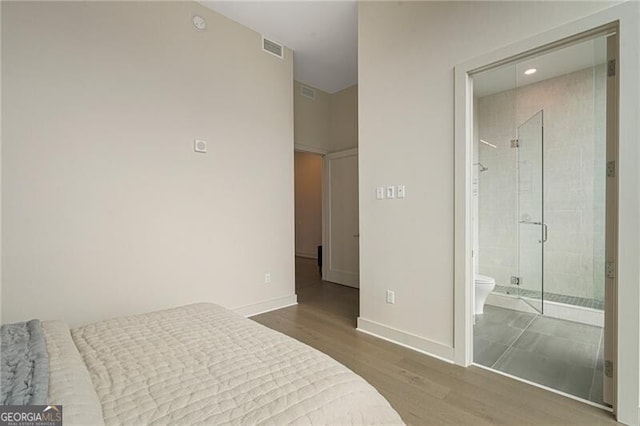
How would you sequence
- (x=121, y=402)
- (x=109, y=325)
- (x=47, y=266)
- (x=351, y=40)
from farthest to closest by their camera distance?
(x=351, y=40)
(x=47, y=266)
(x=109, y=325)
(x=121, y=402)

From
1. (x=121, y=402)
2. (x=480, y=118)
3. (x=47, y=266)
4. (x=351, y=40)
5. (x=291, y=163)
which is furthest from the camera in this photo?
(x=291, y=163)

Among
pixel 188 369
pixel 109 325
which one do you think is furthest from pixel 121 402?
pixel 109 325

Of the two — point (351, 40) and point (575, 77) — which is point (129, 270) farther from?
point (575, 77)

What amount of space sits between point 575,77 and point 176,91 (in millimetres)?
3870

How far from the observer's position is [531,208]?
322 cm

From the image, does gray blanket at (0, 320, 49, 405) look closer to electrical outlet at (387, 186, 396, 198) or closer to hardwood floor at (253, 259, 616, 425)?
hardwood floor at (253, 259, 616, 425)

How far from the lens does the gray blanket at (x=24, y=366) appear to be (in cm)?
83

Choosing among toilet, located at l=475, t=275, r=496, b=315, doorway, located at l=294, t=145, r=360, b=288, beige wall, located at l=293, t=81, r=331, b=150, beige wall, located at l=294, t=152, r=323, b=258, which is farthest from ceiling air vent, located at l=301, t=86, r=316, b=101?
toilet, located at l=475, t=275, r=496, b=315

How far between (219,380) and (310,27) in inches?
144

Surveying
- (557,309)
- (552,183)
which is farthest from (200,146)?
(557,309)

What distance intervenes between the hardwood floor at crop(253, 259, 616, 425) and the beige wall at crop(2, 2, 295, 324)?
3.93 ft

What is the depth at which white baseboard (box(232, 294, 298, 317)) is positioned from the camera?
3324 mm

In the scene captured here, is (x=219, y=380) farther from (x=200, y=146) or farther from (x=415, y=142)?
(x=200, y=146)

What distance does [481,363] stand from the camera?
2.26m
